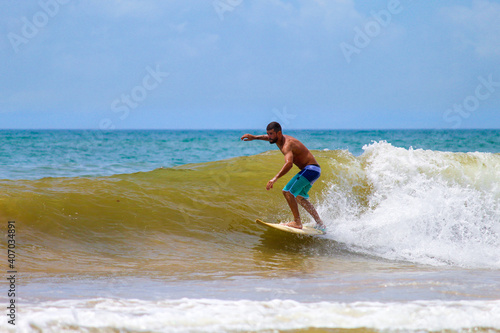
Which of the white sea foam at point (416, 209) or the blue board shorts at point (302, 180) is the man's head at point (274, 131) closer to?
the blue board shorts at point (302, 180)

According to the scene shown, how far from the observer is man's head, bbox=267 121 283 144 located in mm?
7281

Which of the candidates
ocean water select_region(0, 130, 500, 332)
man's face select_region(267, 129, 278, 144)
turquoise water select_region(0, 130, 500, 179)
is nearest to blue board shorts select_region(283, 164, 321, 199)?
man's face select_region(267, 129, 278, 144)

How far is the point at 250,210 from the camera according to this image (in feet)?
31.3

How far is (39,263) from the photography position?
636 centimetres

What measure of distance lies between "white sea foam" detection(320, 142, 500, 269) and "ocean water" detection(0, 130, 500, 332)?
0.03 metres

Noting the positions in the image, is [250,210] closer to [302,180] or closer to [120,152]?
[302,180]

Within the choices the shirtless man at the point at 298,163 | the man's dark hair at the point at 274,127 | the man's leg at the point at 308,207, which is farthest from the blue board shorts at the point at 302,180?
the man's dark hair at the point at 274,127

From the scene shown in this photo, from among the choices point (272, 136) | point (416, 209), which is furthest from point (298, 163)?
point (416, 209)

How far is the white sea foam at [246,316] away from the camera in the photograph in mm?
3672

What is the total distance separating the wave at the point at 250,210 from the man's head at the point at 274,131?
1.92m

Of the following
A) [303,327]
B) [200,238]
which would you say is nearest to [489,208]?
[200,238]

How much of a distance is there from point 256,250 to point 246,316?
3.72 meters

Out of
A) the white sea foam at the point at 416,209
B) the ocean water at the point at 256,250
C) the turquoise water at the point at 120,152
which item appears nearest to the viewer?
the ocean water at the point at 256,250

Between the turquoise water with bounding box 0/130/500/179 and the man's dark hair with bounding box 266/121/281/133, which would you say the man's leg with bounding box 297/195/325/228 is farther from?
the turquoise water with bounding box 0/130/500/179
